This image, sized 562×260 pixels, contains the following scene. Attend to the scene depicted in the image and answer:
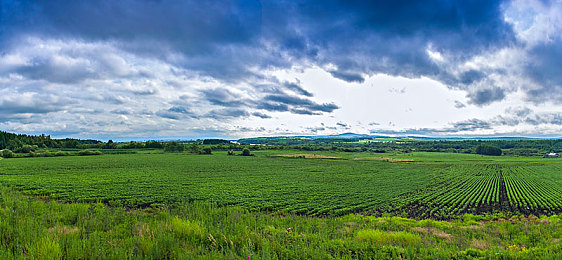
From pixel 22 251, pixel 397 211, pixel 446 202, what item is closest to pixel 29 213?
pixel 22 251

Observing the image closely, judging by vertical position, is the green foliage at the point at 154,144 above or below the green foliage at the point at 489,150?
above

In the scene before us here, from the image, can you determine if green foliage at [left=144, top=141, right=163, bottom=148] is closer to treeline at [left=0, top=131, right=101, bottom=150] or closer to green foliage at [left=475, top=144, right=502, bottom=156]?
treeline at [left=0, top=131, right=101, bottom=150]

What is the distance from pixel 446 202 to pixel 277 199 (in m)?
22.8

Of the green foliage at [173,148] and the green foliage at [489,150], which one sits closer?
the green foliage at [173,148]

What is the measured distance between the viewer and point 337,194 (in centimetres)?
3438

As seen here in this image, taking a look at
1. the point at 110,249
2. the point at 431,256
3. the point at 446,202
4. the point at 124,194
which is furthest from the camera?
the point at 446,202

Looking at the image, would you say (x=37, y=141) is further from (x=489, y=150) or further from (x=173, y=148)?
(x=489, y=150)

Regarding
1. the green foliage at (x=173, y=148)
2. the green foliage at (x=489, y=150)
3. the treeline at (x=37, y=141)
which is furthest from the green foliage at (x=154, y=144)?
the green foliage at (x=489, y=150)

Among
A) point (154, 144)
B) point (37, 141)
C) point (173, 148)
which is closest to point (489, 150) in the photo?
point (173, 148)

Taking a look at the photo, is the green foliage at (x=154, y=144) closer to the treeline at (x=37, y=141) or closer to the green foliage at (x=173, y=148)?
the green foliage at (x=173, y=148)

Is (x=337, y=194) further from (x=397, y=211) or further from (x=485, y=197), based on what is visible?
(x=485, y=197)

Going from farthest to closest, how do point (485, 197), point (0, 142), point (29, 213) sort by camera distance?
point (0, 142), point (485, 197), point (29, 213)

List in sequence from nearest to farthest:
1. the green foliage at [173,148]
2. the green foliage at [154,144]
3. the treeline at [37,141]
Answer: the treeline at [37,141]
the green foliage at [173,148]
the green foliage at [154,144]

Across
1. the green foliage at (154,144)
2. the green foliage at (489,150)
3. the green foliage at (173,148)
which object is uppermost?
the green foliage at (154,144)
